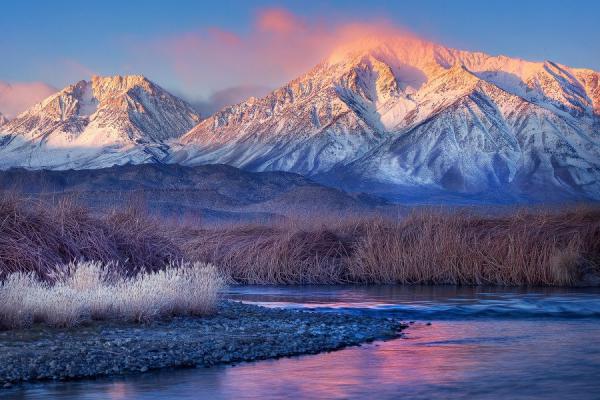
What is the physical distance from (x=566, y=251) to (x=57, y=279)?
17.6 meters

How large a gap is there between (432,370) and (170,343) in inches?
174

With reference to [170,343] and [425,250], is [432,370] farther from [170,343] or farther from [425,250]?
[425,250]

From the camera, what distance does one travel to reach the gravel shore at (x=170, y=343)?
14.7 m

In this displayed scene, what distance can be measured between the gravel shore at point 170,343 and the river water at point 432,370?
15.4 inches

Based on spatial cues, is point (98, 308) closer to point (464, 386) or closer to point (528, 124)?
point (464, 386)

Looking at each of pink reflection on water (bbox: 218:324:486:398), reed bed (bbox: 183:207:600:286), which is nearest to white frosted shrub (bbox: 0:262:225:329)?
pink reflection on water (bbox: 218:324:486:398)

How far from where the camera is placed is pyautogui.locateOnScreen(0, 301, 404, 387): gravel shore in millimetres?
14734

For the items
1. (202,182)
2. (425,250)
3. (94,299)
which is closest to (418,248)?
(425,250)

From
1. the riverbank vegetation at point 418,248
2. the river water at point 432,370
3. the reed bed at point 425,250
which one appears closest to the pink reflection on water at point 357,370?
the river water at point 432,370

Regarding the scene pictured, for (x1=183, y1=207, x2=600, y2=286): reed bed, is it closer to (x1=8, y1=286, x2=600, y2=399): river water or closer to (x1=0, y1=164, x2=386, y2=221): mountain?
(x1=8, y1=286, x2=600, y2=399): river water

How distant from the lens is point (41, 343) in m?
16.1

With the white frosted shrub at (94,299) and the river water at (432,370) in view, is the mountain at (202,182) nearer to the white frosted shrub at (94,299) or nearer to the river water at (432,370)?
the river water at (432,370)

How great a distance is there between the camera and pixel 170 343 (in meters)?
16.5

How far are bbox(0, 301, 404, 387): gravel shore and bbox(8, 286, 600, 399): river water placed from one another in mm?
391
